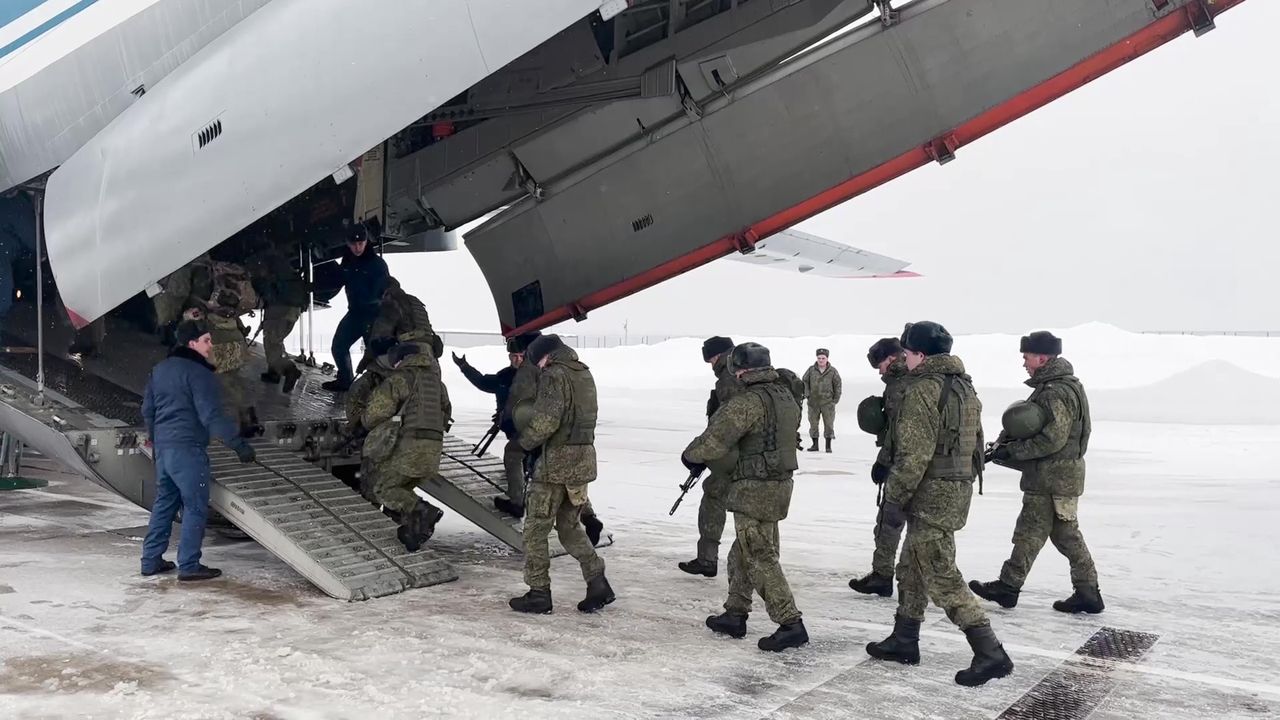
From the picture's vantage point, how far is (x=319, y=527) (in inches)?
233

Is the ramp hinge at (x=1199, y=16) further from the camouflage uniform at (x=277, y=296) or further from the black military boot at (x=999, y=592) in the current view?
the camouflage uniform at (x=277, y=296)

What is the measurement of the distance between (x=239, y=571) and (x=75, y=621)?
4.33 ft

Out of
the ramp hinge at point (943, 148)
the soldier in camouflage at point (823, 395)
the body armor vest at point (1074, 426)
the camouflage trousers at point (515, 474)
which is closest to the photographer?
the body armor vest at point (1074, 426)

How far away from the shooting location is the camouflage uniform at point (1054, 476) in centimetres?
541

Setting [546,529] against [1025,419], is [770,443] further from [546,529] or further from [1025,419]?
[1025,419]

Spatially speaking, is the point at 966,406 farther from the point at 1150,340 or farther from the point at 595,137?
the point at 1150,340

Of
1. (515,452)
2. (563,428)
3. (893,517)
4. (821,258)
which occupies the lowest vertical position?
(893,517)

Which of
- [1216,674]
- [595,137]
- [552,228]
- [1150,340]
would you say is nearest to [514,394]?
[552,228]

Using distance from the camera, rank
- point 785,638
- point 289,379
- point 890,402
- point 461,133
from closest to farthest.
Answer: point 785,638 → point 890,402 → point 461,133 → point 289,379

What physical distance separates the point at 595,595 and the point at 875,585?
1705 mm

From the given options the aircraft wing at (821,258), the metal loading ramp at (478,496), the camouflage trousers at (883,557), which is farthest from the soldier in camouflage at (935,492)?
the aircraft wing at (821,258)

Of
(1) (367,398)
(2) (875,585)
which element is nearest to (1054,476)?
(2) (875,585)

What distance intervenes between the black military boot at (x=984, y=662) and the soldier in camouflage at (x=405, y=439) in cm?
333

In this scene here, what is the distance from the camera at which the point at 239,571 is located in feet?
20.7
